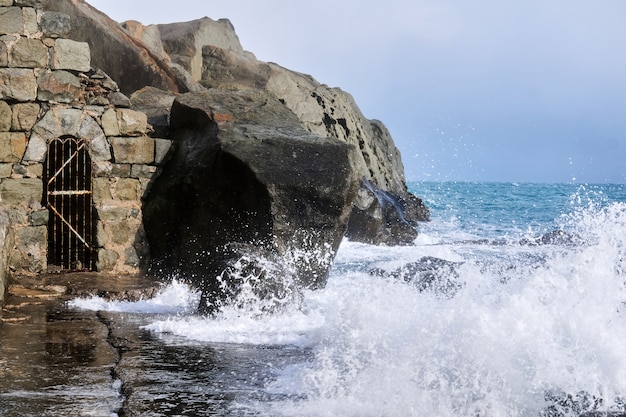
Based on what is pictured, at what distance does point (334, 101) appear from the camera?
19547mm

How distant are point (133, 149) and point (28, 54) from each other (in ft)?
5.46

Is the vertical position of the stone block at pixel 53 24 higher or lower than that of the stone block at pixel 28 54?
higher

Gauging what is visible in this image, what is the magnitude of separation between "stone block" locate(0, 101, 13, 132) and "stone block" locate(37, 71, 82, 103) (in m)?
0.39

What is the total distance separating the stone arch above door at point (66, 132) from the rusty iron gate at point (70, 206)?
0.11 meters

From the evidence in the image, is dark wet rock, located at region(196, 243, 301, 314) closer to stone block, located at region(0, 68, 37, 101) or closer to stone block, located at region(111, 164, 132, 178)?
stone block, located at region(111, 164, 132, 178)

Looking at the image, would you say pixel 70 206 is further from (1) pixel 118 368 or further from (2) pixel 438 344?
(2) pixel 438 344

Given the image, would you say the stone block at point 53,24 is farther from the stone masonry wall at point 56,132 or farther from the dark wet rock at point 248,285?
the dark wet rock at point 248,285

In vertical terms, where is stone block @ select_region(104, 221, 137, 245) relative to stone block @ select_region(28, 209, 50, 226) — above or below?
below

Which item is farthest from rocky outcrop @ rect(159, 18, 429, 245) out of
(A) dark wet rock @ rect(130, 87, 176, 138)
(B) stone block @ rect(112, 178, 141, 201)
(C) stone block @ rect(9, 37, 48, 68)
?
(C) stone block @ rect(9, 37, 48, 68)

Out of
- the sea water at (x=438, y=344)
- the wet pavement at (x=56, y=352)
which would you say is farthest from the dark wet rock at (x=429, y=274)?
the wet pavement at (x=56, y=352)

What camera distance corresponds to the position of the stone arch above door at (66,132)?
9383mm

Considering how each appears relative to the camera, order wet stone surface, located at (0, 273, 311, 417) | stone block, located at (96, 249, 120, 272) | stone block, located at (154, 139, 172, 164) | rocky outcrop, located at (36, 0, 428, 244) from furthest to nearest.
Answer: rocky outcrop, located at (36, 0, 428, 244)
stone block, located at (154, 139, 172, 164)
stone block, located at (96, 249, 120, 272)
wet stone surface, located at (0, 273, 311, 417)

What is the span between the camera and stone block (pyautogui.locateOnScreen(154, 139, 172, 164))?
10.1 meters

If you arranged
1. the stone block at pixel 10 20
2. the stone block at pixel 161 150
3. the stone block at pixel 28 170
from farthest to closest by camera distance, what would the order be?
the stone block at pixel 161 150, the stone block at pixel 28 170, the stone block at pixel 10 20
